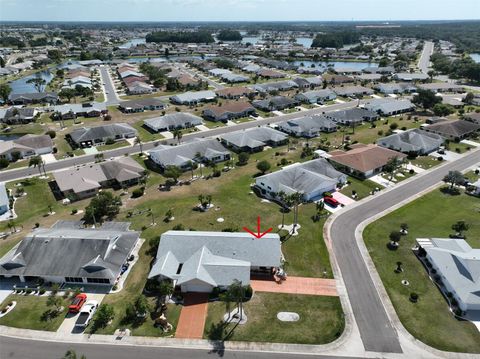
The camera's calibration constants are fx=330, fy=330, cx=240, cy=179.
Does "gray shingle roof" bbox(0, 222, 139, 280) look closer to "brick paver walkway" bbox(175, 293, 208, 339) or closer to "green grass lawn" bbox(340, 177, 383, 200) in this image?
"brick paver walkway" bbox(175, 293, 208, 339)

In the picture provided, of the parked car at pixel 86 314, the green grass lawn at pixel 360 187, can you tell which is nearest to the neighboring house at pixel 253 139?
the green grass lawn at pixel 360 187

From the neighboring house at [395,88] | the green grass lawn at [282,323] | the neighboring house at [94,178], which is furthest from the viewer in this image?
the neighboring house at [395,88]

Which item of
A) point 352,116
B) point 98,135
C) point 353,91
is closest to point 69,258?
point 98,135

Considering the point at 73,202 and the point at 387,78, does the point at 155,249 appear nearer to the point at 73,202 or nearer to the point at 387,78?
the point at 73,202

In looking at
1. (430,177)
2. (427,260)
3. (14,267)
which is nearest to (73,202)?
(14,267)

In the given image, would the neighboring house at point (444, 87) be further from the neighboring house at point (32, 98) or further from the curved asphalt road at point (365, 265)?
the neighboring house at point (32, 98)

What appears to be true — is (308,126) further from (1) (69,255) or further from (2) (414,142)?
(1) (69,255)
